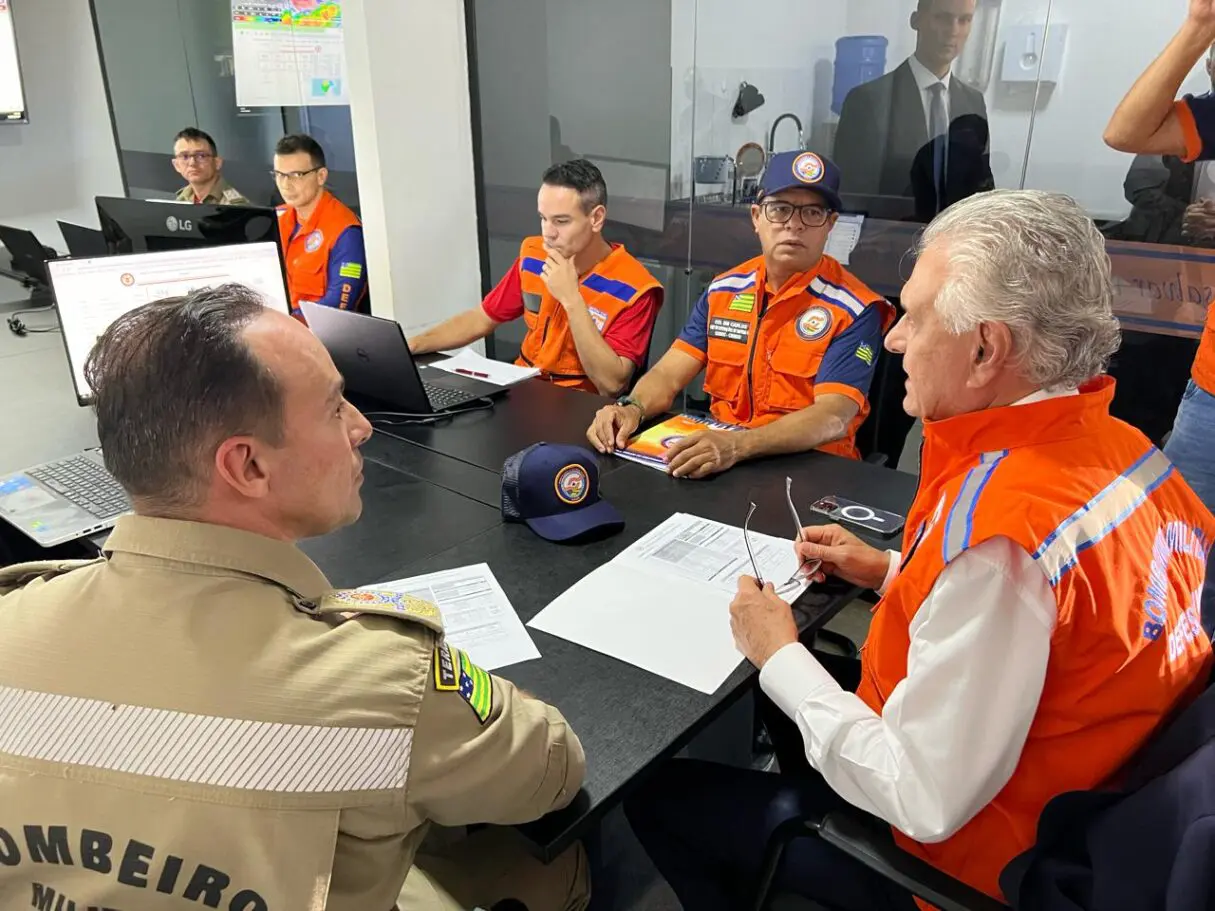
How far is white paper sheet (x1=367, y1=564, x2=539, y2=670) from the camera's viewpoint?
1150mm

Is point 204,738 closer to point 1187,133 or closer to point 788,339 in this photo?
point 788,339

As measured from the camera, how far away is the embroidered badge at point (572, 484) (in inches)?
58.6

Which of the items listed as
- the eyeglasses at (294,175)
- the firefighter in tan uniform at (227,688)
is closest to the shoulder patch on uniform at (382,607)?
the firefighter in tan uniform at (227,688)

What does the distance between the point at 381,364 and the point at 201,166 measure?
2.39m

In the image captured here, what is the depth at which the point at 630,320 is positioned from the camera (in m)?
2.52

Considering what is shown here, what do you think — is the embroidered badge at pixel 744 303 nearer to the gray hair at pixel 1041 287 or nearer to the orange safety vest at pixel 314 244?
the gray hair at pixel 1041 287

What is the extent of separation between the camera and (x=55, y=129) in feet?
15.2

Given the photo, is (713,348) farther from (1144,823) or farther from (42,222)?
(42,222)

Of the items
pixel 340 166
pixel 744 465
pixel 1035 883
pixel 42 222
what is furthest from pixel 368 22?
pixel 1035 883

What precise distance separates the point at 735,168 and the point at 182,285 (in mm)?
1983

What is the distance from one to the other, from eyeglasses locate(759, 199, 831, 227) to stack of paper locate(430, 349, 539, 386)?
2.53 ft

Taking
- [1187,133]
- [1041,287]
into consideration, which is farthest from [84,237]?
[1187,133]

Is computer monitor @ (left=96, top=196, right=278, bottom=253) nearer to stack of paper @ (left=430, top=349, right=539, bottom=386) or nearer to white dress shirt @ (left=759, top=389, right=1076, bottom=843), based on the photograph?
stack of paper @ (left=430, top=349, right=539, bottom=386)

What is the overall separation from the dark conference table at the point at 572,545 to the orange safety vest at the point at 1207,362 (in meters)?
0.56
